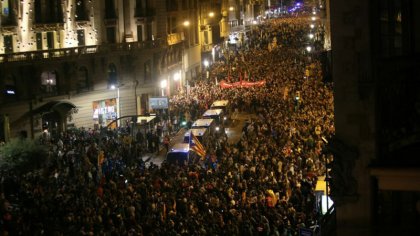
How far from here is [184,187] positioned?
25.1 metres

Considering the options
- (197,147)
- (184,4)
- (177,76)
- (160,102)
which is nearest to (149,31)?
(177,76)

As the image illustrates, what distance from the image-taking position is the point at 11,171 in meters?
31.9

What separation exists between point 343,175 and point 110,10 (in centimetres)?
4597

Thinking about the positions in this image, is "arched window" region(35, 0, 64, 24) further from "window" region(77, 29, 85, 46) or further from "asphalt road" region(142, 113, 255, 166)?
"asphalt road" region(142, 113, 255, 166)

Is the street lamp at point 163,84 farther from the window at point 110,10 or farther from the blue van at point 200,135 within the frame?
the blue van at point 200,135

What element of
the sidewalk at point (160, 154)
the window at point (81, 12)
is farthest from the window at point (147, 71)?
the sidewalk at point (160, 154)

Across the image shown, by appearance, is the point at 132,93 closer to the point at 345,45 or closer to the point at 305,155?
the point at 305,155

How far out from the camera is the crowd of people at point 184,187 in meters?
20.8

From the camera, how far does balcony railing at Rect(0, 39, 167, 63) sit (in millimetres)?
45653

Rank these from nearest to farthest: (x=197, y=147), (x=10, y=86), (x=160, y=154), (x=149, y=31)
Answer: (x=197, y=147) → (x=160, y=154) → (x=10, y=86) → (x=149, y=31)

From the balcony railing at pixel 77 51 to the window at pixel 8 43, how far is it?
1322mm

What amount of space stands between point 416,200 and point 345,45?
12.1 feet

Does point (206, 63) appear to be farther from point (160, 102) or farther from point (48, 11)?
point (160, 102)

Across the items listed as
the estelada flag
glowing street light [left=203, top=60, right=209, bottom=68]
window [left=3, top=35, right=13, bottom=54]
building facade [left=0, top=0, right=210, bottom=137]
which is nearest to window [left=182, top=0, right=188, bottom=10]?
building facade [left=0, top=0, right=210, bottom=137]
